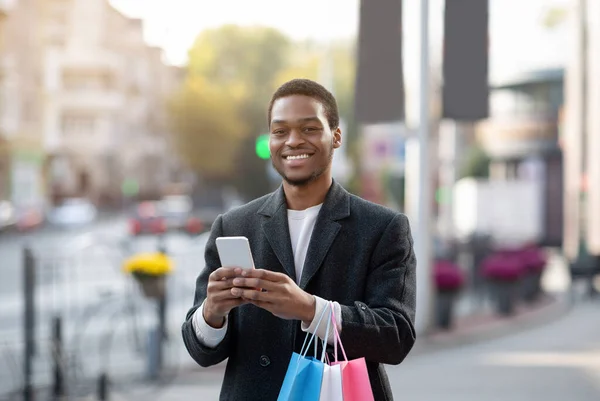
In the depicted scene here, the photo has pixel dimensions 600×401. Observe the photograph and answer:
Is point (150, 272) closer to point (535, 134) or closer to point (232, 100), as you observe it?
point (535, 134)

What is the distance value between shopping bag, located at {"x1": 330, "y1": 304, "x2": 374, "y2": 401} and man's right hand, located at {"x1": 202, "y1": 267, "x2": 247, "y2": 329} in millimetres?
275

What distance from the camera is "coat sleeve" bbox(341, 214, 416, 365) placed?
9.04ft

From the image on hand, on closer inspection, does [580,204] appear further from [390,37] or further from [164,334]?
[164,334]

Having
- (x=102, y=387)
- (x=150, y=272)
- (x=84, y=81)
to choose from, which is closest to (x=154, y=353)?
(x=150, y=272)

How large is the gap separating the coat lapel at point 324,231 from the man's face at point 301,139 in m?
0.09

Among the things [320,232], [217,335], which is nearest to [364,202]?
[320,232]

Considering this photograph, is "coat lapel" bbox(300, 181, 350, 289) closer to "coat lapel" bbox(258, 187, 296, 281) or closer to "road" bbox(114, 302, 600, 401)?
"coat lapel" bbox(258, 187, 296, 281)

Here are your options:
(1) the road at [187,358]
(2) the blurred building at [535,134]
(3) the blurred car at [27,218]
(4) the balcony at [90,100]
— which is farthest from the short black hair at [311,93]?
(4) the balcony at [90,100]

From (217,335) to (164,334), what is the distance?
7.43 meters

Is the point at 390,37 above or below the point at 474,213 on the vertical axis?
above

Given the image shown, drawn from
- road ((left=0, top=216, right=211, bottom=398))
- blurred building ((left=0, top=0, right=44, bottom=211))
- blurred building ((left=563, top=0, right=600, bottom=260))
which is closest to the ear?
road ((left=0, top=216, right=211, bottom=398))

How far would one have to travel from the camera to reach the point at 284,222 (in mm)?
2920

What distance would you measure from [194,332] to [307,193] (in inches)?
19.2

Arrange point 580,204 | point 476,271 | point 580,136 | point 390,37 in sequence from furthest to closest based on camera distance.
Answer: point 580,136 < point 580,204 < point 476,271 < point 390,37
